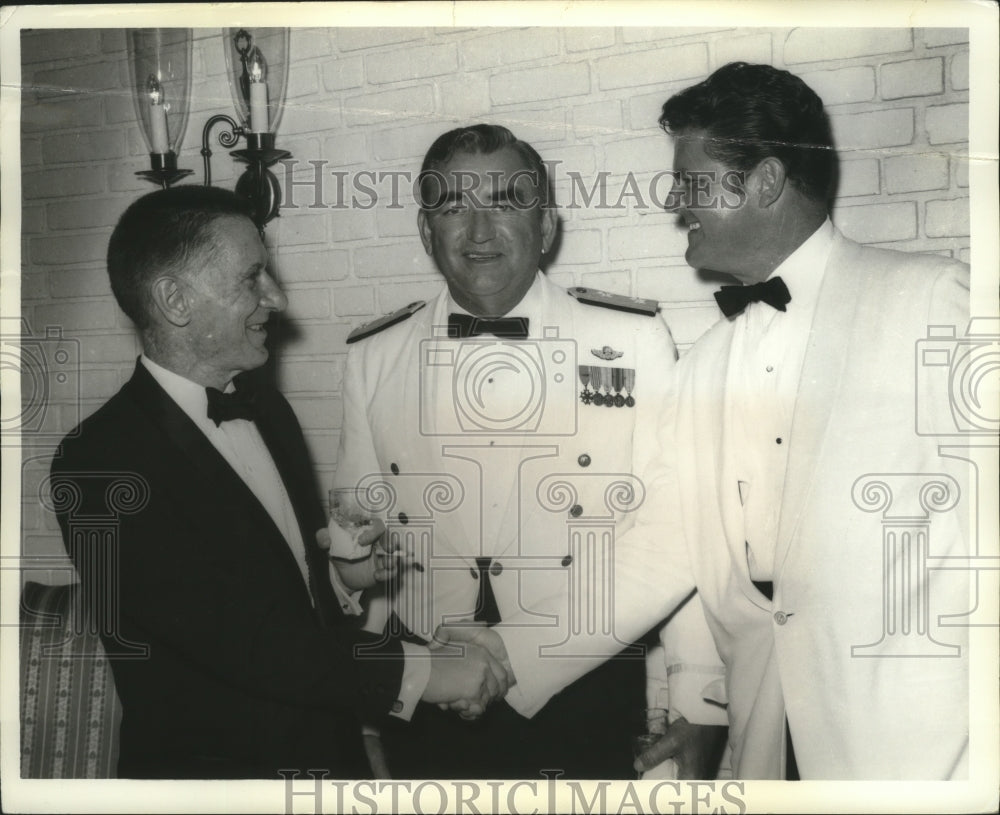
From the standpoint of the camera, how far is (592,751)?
2213mm

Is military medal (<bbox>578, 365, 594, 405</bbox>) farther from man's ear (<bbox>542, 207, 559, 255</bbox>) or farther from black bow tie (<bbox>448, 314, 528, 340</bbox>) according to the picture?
man's ear (<bbox>542, 207, 559, 255</bbox>)

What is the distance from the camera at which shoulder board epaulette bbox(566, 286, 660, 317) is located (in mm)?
2211

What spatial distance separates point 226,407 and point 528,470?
646mm

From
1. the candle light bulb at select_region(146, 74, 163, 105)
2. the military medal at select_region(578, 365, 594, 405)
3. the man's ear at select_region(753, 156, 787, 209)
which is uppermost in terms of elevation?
the candle light bulb at select_region(146, 74, 163, 105)

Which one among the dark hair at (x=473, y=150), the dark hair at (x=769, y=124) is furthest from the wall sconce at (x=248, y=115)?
the dark hair at (x=769, y=124)

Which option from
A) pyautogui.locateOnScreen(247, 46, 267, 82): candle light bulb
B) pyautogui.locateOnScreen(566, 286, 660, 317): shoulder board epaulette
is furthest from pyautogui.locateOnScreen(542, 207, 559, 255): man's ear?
pyautogui.locateOnScreen(247, 46, 267, 82): candle light bulb

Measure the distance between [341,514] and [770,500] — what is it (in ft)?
2.97

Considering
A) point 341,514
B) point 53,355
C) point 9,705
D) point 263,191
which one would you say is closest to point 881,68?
point 263,191

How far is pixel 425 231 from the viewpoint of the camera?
2238 millimetres

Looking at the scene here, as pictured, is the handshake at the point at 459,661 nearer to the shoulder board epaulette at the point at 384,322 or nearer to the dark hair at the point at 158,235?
the shoulder board epaulette at the point at 384,322

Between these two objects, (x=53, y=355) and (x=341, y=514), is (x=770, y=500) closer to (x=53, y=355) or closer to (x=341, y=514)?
(x=341, y=514)

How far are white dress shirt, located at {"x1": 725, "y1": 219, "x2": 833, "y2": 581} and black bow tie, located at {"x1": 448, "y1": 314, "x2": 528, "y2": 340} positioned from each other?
45 centimetres

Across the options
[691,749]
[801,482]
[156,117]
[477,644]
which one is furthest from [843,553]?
[156,117]

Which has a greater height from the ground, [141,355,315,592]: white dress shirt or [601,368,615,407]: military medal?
[601,368,615,407]: military medal
